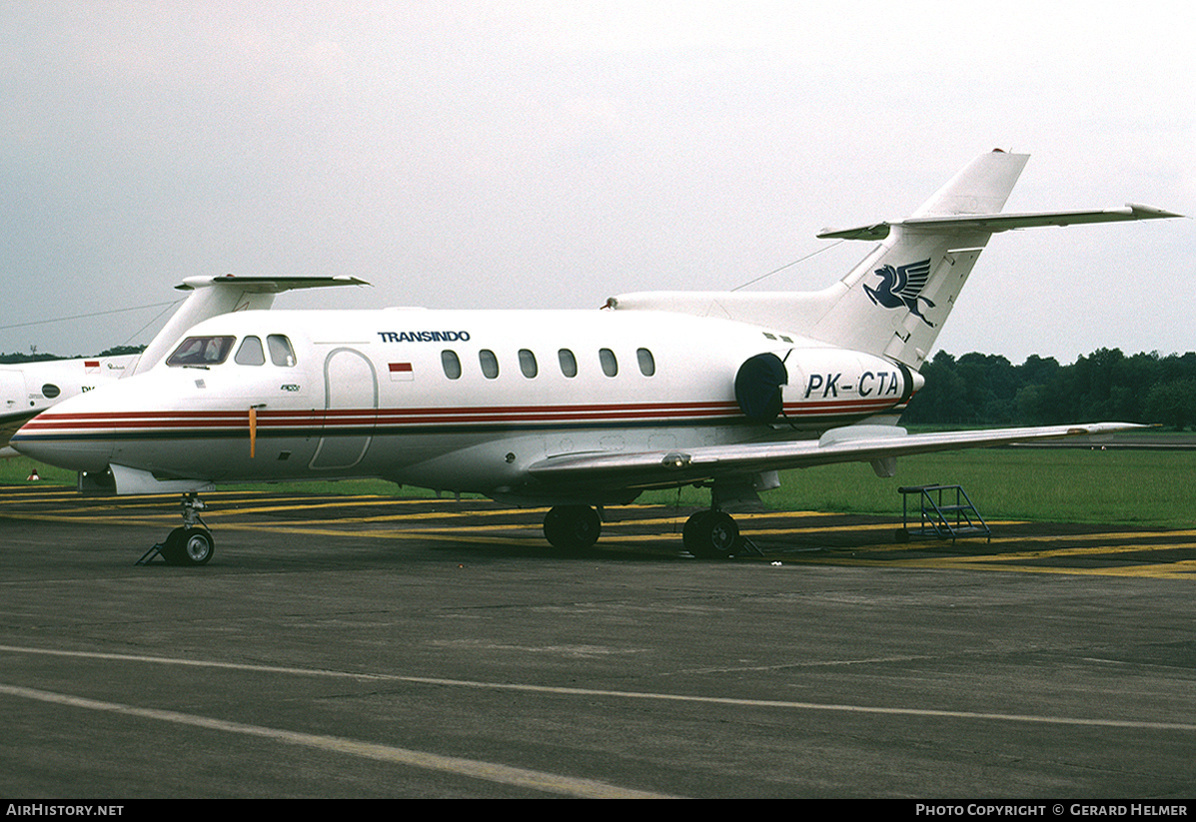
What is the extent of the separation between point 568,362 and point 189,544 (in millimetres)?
6247

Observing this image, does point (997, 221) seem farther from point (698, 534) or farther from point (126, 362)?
point (126, 362)

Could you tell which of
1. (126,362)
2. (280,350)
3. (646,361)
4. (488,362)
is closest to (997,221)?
(646,361)

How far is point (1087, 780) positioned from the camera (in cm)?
801

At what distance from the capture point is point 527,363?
23.0 meters

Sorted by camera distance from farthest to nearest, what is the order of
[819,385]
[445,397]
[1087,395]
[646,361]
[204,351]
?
[1087,395], [819,385], [646,361], [445,397], [204,351]

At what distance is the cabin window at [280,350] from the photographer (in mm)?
20922

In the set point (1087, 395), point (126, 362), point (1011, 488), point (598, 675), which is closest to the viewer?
point (598, 675)

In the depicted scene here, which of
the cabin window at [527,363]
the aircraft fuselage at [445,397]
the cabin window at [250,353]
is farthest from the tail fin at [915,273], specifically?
the cabin window at [250,353]

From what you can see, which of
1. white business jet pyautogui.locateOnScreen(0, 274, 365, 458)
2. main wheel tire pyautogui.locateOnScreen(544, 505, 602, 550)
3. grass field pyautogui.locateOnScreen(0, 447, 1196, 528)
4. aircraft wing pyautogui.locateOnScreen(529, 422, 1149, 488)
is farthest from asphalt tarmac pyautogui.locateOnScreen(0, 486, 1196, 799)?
white business jet pyautogui.locateOnScreen(0, 274, 365, 458)

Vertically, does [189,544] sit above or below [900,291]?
below

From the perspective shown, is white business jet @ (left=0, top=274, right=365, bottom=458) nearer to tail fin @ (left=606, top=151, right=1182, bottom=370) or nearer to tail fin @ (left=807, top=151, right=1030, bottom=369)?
tail fin @ (left=606, top=151, right=1182, bottom=370)

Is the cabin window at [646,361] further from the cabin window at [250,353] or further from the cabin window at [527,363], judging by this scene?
the cabin window at [250,353]

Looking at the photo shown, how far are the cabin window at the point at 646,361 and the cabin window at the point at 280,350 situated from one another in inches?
221

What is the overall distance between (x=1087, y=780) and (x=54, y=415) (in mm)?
14962
